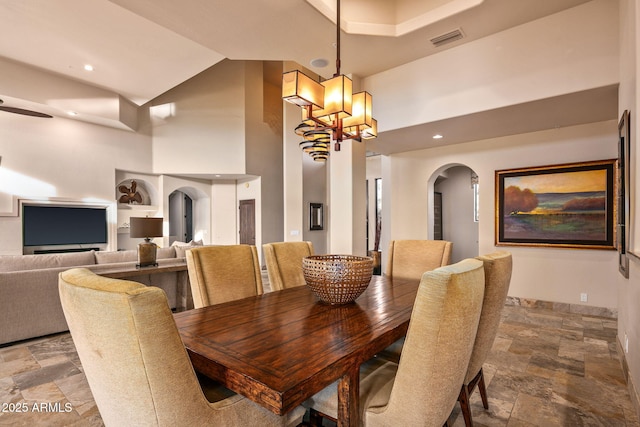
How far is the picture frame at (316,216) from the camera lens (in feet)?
27.2

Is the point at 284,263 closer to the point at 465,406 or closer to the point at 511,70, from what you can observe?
the point at 465,406

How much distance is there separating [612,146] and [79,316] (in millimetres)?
5411

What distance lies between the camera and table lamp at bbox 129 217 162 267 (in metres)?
3.83

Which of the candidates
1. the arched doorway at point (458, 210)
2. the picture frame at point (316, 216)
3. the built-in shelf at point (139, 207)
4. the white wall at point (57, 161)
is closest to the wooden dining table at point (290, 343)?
the arched doorway at point (458, 210)

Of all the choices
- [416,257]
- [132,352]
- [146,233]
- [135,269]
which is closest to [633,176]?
[416,257]

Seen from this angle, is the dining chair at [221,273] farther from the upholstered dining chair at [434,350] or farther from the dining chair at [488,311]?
the dining chair at [488,311]

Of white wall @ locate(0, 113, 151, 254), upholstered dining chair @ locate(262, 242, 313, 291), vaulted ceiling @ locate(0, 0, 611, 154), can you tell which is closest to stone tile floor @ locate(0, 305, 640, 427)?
upholstered dining chair @ locate(262, 242, 313, 291)

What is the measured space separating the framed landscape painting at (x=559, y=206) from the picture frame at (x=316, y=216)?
4.49 metres

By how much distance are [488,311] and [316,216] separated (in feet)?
22.6

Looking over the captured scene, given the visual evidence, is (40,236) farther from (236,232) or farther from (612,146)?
(612,146)

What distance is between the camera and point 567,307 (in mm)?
4250

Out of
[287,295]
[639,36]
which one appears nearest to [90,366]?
[287,295]

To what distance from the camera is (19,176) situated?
6.03 meters

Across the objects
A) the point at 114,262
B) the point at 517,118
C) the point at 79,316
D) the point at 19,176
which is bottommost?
the point at 114,262
